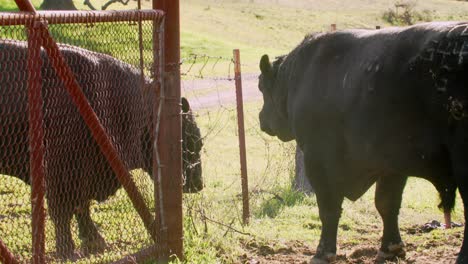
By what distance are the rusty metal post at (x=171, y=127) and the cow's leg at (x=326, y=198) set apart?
4.65ft

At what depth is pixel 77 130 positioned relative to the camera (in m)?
7.20

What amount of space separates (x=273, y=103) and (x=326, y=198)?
174 centimetres

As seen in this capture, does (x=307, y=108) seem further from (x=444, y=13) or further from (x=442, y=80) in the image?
(x=444, y=13)

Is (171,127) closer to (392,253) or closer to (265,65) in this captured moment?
(392,253)

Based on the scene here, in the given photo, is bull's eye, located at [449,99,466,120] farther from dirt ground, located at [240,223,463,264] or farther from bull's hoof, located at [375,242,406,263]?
bull's hoof, located at [375,242,406,263]

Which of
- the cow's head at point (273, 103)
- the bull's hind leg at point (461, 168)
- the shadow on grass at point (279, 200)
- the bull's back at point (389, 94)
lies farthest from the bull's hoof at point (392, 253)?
the shadow on grass at point (279, 200)

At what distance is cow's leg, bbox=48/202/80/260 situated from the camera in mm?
6392

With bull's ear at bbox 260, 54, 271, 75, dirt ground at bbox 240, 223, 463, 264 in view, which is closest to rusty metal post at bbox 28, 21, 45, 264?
dirt ground at bbox 240, 223, 463, 264

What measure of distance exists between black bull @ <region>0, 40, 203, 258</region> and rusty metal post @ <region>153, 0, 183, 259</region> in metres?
0.16

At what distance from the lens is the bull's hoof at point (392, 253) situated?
7.61m

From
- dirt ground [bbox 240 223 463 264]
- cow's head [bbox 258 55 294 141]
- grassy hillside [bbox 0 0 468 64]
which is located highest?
grassy hillside [bbox 0 0 468 64]

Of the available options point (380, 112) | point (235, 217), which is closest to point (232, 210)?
point (235, 217)

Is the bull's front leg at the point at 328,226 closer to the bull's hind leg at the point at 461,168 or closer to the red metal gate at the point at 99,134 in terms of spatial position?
the red metal gate at the point at 99,134

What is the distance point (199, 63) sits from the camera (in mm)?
28938
